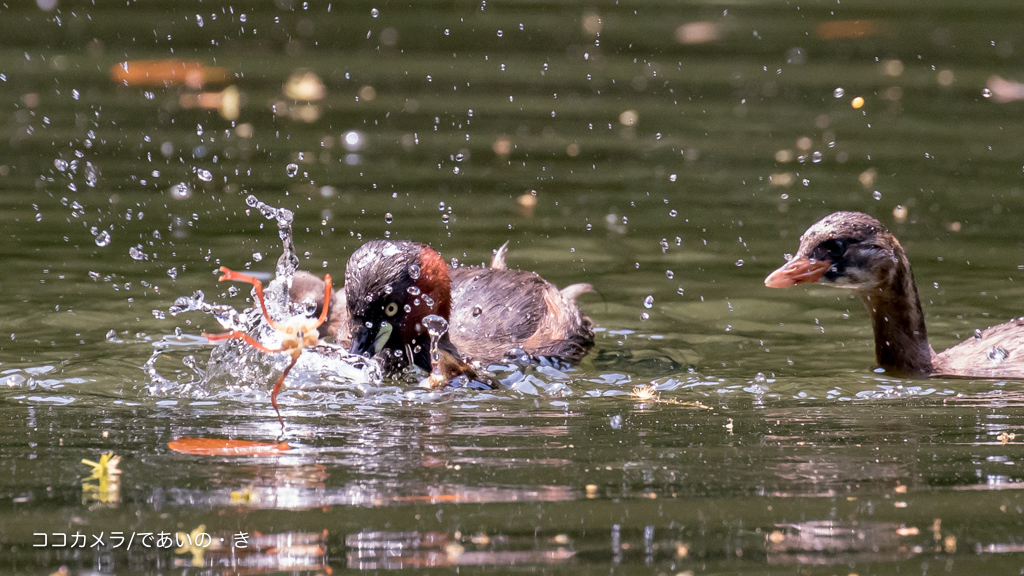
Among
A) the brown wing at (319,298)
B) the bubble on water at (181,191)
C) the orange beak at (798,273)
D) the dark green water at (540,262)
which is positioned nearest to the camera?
the dark green water at (540,262)

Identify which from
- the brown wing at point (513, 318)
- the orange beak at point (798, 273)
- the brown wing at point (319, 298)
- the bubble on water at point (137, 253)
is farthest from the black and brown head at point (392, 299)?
the bubble on water at point (137, 253)

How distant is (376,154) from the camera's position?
11242mm

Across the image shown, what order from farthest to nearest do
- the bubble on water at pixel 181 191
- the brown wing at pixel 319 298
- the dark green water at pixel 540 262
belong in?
the bubble on water at pixel 181 191 < the brown wing at pixel 319 298 < the dark green water at pixel 540 262

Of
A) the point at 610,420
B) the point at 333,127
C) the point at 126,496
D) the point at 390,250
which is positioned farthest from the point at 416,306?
the point at 333,127

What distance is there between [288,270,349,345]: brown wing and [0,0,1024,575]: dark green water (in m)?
0.49

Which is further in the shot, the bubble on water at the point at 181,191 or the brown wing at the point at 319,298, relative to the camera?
the bubble on water at the point at 181,191

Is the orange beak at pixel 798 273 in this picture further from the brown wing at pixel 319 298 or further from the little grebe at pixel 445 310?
the brown wing at pixel 319 298

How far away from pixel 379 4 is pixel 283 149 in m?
4.30

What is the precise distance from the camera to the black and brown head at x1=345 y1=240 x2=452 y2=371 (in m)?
6.66

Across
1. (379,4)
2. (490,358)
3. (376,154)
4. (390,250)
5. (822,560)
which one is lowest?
(822,560)

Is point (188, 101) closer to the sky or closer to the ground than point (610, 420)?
closer to the sky

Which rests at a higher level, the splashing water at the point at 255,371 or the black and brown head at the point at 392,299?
the black and brown head at the point at 392,299

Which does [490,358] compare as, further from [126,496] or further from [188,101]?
[188,101]

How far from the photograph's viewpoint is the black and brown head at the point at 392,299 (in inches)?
262
